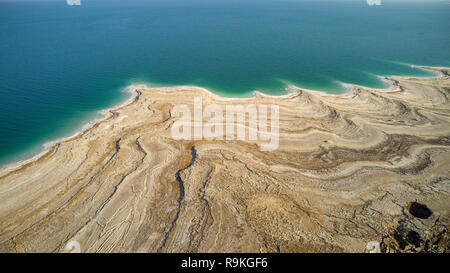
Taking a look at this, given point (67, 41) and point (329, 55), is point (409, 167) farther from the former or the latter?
point (67, 41)

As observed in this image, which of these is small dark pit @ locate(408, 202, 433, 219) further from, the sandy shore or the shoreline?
the shoreline

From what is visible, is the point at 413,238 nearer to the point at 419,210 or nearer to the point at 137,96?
the point at 419,210

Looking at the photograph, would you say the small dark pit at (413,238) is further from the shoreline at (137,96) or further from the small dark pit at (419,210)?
the shoreline at (137,96)

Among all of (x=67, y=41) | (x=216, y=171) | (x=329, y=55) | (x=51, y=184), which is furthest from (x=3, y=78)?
(x=329, y=55)

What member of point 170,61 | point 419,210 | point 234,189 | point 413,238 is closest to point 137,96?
point 170,61

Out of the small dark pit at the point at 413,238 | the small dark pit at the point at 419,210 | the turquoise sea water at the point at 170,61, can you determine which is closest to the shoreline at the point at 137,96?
the turquoise sea water at the point at 170,61
